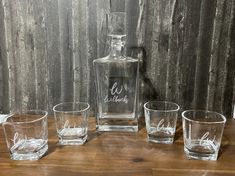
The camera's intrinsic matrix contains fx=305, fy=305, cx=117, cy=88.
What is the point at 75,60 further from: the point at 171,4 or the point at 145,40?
the point at 171,4

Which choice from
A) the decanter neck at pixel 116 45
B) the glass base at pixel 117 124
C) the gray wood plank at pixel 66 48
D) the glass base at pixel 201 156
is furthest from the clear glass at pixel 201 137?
the gray wood plank at pixel 66 48

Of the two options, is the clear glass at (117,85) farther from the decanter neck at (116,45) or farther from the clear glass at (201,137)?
the clear glass at (201,137)

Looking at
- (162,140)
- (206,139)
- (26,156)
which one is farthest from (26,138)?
(206,139)

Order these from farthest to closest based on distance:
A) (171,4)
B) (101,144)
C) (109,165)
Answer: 1. (171,4)
2. (101,144)
3. (109,165)

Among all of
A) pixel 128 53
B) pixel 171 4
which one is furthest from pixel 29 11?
pixel 171 4

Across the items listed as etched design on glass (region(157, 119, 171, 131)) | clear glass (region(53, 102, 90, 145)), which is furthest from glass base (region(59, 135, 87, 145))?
etched design on glass (region(157, 119, 171, 131))

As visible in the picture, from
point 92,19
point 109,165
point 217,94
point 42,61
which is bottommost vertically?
point 109,165

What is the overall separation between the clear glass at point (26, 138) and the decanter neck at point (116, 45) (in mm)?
298

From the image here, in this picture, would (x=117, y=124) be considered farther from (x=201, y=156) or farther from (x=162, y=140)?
(x=201, y=156)

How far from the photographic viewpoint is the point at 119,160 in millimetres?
783

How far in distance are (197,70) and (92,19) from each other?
397 millimetres

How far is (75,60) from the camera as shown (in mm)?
1057

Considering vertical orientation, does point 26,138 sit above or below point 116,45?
below

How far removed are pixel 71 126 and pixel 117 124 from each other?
0.15 meters
